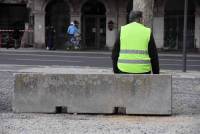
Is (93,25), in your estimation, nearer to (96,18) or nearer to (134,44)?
(96,18)

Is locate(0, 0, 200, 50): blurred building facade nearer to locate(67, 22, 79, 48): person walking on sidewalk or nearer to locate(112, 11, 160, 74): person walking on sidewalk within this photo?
locate(67, 22, 79, 48): person walking on sidewalk

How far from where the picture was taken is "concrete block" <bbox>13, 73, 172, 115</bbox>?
10188mm

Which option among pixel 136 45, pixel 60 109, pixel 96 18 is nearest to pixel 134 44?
pixel 136 45

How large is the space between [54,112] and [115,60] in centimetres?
143

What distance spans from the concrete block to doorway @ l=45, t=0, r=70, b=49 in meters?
32.1

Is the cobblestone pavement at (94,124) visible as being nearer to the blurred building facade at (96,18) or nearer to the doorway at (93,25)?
the blurred building facade at (96,18)

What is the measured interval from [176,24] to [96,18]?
5641 millimetres

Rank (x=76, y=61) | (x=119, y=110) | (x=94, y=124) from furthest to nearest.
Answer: (x=76, y=61)
(x=119, y=110)
(x=94, y=124)

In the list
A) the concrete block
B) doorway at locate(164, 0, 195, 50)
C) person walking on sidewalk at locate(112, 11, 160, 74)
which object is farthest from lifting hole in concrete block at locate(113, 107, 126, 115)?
doorway at locate(164, 0, 195, 50)

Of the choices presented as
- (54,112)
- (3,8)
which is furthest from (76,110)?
(3,8)

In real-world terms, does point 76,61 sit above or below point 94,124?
below

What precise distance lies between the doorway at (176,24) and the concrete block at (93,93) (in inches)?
1209

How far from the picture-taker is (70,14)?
42156mm

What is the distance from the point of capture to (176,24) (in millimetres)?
40844
